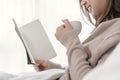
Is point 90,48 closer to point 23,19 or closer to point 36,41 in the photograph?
point 36,41

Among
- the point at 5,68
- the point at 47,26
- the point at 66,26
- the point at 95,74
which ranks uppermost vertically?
the point at 95,74

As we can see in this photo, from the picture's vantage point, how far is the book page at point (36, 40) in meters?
1.01

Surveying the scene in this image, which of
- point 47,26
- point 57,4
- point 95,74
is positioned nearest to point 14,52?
point 47,26

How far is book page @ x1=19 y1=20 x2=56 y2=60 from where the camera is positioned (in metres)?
1.01

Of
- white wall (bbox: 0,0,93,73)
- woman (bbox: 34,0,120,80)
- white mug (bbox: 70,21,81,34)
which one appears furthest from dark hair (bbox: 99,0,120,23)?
white wall (bbox: 0,0,93,73)

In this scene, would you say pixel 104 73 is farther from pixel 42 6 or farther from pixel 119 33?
pixel 42 6

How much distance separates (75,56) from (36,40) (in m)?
0.24

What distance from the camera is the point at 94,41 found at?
894mm

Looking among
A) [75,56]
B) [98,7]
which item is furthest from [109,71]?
[98,7]

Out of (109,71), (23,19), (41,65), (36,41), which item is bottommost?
(23,19)

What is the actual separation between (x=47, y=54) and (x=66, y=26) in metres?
0.16

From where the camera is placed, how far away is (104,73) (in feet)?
1.42

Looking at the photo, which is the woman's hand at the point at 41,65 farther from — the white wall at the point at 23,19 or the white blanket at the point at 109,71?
the white wall at the point at 23,19

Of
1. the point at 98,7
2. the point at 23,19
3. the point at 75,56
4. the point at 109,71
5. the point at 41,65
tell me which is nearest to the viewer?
the point at 109,71
